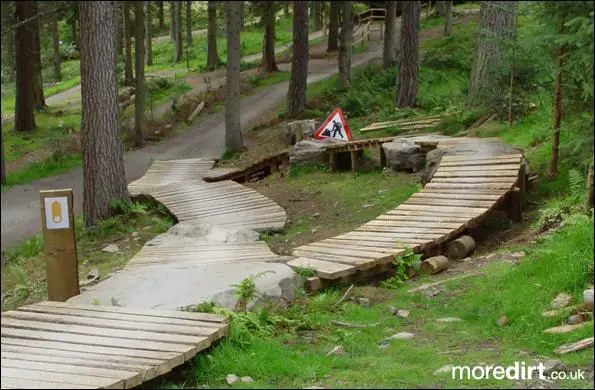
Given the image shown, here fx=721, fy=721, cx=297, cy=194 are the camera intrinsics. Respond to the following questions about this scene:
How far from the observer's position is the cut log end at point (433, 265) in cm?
906

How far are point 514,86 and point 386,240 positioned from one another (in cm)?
685

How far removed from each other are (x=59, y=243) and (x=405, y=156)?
8.87 metres

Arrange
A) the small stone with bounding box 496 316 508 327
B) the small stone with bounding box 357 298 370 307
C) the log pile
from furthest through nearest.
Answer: the log pile → the small stone with bounding box 357 298 370 307 → the small stone with bounding box 496 316 508 327

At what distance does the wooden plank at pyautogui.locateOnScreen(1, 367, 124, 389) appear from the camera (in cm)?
511

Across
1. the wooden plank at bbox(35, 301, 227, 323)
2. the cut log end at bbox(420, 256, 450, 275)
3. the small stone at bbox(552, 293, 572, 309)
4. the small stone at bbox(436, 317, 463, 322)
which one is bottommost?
the cut log end at bbox(420, 256, 450, 275)

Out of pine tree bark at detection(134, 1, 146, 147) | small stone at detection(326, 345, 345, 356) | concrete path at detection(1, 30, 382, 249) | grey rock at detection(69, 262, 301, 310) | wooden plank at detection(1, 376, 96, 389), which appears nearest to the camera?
wooden plank at detection(1, 376, 96, 389)

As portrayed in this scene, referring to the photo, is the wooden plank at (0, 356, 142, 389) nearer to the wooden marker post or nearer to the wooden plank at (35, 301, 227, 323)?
the wooden plank at (35, 301, 227, 323)

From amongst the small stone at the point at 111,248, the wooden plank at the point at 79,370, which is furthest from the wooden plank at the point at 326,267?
the small stone at the point at 111,248

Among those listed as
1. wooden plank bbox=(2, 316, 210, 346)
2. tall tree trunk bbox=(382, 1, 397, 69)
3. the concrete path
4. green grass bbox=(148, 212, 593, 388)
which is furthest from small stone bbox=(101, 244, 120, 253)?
tall tree trunk bbox=(382, 1, 397, 69)

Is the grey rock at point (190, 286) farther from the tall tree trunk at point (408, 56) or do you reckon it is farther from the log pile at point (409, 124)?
the tall tree trunk at point (408, 56)

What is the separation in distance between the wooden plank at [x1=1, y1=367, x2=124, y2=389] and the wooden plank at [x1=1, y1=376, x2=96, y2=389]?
0.14 feet

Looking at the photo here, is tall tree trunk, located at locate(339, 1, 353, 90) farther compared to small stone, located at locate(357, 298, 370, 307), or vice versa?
tall tree trunk, located at locate(339, 1, 353, 90)

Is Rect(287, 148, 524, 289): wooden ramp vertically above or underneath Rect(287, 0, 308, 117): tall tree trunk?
underneath

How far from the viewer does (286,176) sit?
1780cm
